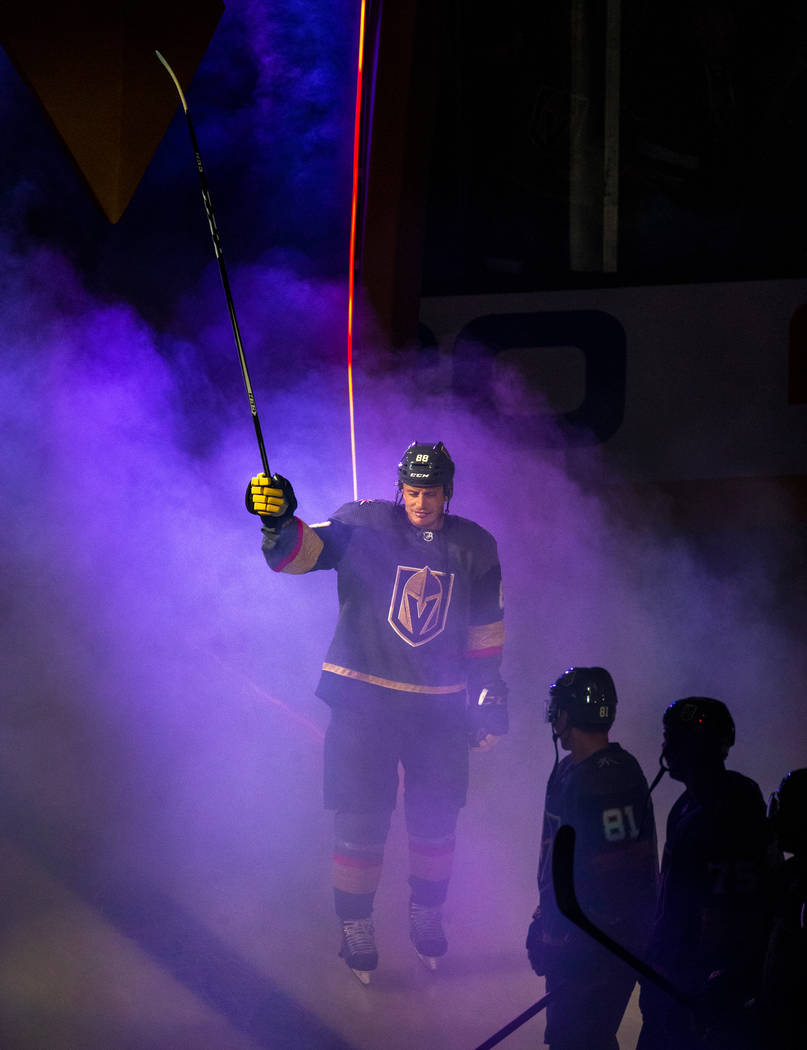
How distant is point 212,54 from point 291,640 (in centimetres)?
275

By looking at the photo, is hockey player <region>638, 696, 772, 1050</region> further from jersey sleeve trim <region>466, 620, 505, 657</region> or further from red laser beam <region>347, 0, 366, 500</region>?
red laser beam <region>347, 0, 366, 500</region>

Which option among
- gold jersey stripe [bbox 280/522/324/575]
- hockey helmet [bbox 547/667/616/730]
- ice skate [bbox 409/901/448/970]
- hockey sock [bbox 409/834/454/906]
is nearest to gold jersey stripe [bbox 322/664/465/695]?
gold jersey stripe [bbox 280/522/324/575]

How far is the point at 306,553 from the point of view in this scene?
3529mm

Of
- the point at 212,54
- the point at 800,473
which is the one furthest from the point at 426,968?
the point at 212,54

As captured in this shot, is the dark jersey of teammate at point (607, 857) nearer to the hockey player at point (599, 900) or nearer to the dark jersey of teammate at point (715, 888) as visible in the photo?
the hockey player at point (599, 900)

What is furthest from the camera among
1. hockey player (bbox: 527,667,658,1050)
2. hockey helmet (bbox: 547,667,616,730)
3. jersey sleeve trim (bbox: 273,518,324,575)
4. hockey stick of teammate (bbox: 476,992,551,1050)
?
jersey sleeve trim (bbox: 273,518,324,575)

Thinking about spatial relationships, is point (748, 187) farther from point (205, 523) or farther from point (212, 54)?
point (205, 523)

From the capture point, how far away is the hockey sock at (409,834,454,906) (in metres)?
3.63

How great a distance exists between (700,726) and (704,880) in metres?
0.34

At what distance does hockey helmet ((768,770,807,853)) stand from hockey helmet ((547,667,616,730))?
726 millimetres

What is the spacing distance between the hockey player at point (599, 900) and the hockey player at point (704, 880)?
0.32 feet

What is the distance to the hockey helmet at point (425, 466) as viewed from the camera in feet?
12.0

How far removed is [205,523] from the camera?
5.01 meters

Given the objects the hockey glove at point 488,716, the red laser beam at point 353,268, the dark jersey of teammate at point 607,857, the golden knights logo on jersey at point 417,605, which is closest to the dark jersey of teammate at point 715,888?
the dark jersey of teammate at point 607,857
